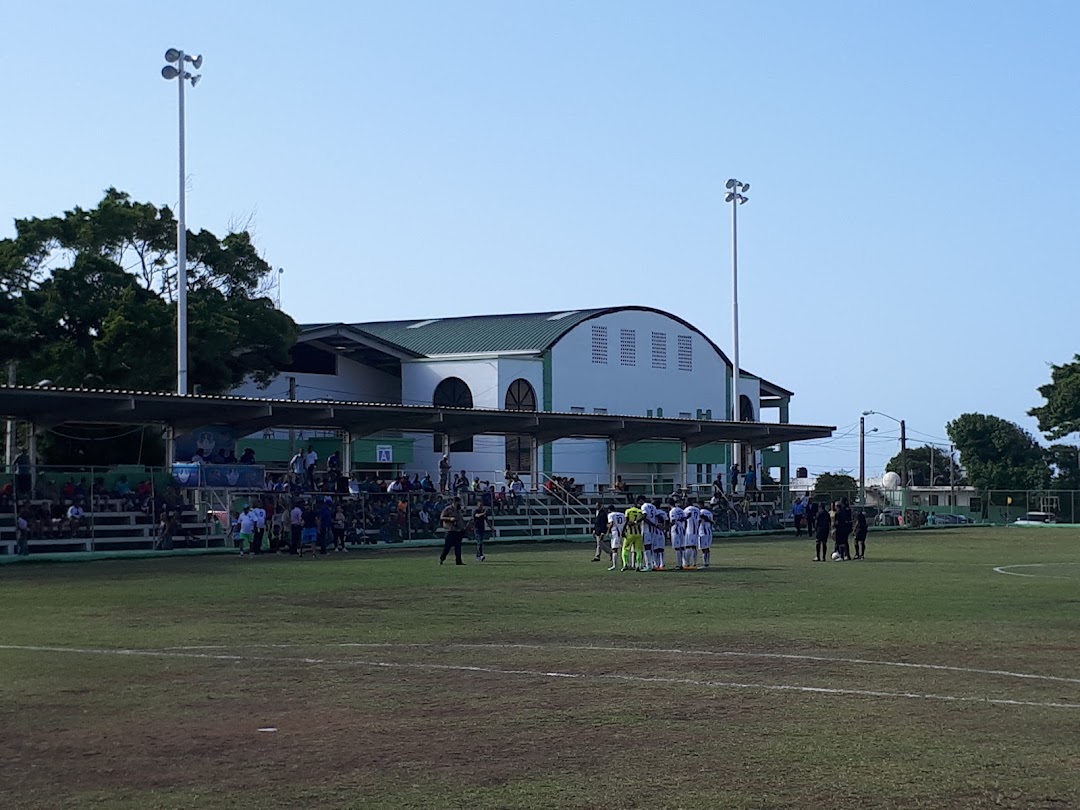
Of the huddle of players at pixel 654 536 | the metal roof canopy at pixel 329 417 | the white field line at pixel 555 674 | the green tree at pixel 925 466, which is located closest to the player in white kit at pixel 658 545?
the huddle of players at pixel 654 536

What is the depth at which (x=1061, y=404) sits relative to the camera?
9769cm

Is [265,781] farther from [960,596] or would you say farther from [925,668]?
[960,596]

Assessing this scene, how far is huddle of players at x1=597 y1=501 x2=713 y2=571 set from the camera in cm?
3478

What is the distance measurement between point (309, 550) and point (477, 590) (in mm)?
18732

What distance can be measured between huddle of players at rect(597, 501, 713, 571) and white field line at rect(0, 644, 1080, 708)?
60.5 feet

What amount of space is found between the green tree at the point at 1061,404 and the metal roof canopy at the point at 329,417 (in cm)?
3476

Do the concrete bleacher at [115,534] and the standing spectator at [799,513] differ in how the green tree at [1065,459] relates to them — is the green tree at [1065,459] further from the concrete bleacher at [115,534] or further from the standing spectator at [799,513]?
the concrete bleacher at [115,534]

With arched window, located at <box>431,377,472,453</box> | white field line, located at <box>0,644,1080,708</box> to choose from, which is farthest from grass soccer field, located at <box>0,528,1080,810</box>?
arched window, located at <box>431,377,472,453</box>

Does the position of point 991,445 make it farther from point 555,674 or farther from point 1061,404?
point 555,674

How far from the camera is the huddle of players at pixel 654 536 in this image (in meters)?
34.8

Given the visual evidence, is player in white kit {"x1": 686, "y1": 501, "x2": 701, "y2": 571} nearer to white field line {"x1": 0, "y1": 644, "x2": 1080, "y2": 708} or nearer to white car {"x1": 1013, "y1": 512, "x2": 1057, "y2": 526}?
white field line {"x1": 0, "y1": 644, "x2": 1080, "y2": 708}

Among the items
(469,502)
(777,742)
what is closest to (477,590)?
(777,742)

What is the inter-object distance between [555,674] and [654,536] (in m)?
20.0

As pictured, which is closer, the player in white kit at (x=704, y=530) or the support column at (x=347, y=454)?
the player in white kit at (x=704, y=530)
